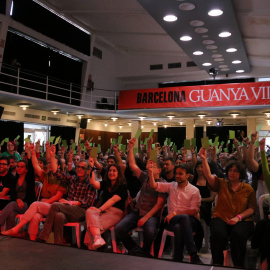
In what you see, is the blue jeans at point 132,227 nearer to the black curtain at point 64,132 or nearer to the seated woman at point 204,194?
the seated woman at point 204,194

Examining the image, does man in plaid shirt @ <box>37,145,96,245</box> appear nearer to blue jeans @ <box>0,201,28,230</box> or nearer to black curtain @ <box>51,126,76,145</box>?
blue jeans @ <box>0,201,28,230</box>

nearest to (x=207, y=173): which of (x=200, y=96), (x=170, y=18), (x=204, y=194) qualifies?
(x=204, y=194)

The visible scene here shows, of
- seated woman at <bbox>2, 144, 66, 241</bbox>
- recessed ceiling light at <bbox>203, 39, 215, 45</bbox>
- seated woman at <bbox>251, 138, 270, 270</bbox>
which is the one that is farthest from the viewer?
recessed ceiling light at <bbox>203, 39, 215, 45</bbox>

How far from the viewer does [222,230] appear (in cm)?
319

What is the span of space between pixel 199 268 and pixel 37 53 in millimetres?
12505

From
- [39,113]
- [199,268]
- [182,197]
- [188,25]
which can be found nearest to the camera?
[199,268]

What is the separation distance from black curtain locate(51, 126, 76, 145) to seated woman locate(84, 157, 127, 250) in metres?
11.2

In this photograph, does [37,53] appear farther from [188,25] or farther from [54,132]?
[188,25]

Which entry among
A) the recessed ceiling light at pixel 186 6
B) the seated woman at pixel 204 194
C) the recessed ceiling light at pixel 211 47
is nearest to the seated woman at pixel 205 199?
the seated woman at pixel 204 194

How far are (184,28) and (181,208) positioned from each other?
6.06 meters

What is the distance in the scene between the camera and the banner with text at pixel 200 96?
38.6 feet

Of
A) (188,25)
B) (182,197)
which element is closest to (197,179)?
(182,197)

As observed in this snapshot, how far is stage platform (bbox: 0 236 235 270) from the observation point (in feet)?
7.09

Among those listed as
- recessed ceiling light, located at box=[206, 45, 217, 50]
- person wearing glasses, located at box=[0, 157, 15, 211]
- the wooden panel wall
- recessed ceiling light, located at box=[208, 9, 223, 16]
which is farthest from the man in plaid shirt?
the wooden panel wall
